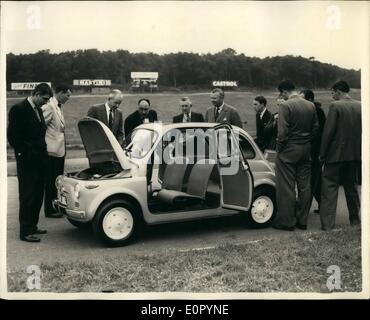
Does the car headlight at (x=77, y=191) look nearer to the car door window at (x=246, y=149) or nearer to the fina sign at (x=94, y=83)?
the fina sign at (x=94, y=83)

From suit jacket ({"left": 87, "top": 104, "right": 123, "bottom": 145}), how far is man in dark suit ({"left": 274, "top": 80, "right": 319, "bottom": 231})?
7.38ft

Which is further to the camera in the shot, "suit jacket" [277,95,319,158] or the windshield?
"suit jacket" [277,95,319,158]

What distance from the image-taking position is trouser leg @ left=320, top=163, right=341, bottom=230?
761cm

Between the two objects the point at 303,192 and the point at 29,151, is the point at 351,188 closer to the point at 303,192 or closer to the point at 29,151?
the point at 303,192

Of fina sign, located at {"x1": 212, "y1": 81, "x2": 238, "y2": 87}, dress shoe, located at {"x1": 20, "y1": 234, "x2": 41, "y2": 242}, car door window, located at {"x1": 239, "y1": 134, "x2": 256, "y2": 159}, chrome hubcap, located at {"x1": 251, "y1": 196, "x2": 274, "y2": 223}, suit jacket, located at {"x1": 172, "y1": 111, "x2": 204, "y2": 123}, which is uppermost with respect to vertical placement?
fina sign, located at {"x1": 212, "y1": 81, "x2": 238, "y2": 87}

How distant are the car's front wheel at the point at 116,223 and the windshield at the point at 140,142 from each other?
776 mm

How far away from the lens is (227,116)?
7770 millimetres

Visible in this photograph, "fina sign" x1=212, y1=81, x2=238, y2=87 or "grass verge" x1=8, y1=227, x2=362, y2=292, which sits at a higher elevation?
"fina sign" x1=212, y1=81, x2=238, y2=87

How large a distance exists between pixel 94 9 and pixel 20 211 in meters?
2.74

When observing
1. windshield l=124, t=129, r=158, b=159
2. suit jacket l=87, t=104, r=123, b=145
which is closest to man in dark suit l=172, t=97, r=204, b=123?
windshield l=124, t=129, r=158, b=159

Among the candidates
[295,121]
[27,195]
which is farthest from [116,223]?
[295,121]

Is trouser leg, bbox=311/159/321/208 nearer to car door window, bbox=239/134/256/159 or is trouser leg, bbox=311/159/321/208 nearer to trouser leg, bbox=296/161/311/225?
trouser leg, bbox=296/161/311/225

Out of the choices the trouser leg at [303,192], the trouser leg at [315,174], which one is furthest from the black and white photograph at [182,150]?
the trouser leg at [315,174]
